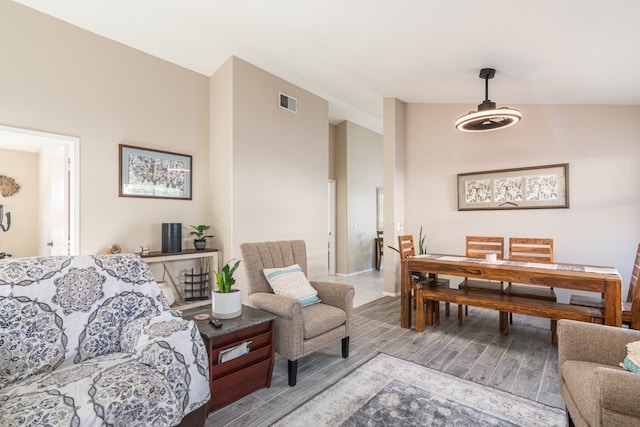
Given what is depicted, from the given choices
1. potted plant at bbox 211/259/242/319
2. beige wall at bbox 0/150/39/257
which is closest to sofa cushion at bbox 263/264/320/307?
potted plant at bbox 211/259/242/319

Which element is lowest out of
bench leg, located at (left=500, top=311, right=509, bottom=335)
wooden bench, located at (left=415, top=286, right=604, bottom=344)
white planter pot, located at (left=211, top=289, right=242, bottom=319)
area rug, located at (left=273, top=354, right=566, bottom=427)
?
area rug, located at (left=273, top=354, right=566, bottom=427)

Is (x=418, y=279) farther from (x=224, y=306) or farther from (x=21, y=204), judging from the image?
(x=21, y=204)

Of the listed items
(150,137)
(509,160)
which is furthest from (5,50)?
(509,160)

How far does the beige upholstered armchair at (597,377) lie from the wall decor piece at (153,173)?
4.15 metres

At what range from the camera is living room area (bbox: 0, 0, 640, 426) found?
2.40m

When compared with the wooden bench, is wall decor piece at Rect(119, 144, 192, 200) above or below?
above

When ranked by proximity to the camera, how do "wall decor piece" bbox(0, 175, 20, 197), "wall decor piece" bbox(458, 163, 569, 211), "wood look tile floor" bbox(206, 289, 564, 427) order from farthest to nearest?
"wall decor piece" bbox(0, 175, 20, 197)
"wall decor piece" bbox(458, 163, 569, 211)
"wood look tile floor" bbox(206, 289, 564, 427)

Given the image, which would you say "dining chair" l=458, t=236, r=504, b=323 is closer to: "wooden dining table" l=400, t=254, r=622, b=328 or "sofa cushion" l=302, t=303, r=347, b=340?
"wooden dining table" l=400, t=254, r=622, b=328

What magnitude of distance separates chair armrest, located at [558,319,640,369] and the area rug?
52 cm

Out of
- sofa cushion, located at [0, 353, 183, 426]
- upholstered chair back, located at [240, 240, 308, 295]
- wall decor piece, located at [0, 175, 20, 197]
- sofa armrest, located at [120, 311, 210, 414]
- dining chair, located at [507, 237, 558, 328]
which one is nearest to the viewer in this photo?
sofa cushion, located at [0, 353, 183, 426]

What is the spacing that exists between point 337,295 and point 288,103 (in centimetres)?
317

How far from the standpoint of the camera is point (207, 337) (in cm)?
181

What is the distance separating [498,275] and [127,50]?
4.82m

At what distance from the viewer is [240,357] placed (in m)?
2.05
